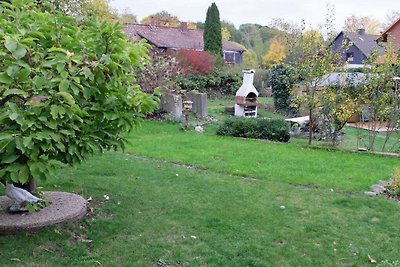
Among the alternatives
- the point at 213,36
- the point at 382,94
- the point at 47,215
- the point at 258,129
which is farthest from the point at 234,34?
the point at 47,215

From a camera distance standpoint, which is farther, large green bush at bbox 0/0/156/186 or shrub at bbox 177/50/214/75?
shrub at bbox 177/50/214/75

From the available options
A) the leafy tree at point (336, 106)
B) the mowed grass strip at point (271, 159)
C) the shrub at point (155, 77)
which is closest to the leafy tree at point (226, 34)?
the shrub at point (155, 77)

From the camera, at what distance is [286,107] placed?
22.3 meters

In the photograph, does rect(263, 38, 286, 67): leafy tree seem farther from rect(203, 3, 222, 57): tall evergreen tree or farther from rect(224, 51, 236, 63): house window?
rect(203, 3, 222, 57): tall evergreen tree

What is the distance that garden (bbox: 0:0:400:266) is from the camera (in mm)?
3857

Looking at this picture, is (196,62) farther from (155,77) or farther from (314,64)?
(314,64)

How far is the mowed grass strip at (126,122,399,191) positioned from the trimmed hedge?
596 millimetres

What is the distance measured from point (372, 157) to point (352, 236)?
5.93 meters

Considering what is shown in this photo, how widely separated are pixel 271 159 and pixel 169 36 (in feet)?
110

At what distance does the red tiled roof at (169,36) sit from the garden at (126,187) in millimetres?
32197

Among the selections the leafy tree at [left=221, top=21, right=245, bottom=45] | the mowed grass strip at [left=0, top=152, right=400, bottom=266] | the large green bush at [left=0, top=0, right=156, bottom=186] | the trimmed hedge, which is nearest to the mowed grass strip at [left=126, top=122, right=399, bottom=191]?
the trimmed hedge

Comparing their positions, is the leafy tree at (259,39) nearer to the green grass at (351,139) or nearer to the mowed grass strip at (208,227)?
the green grass at (351,139)

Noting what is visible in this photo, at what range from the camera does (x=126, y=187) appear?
22.2 ft

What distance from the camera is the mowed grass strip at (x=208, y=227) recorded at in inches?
174
